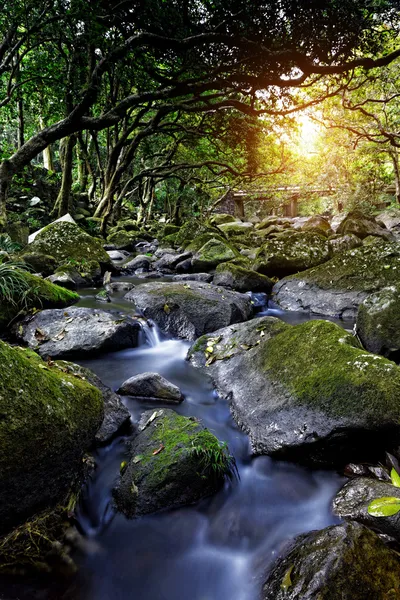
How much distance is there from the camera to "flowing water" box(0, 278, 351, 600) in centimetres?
200

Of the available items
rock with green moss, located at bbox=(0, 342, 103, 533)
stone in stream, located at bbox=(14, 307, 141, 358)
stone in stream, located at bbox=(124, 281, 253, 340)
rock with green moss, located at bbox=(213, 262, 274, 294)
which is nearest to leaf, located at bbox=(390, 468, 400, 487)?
rock with green moss, located at bbox=(0, 342, 103, 533)

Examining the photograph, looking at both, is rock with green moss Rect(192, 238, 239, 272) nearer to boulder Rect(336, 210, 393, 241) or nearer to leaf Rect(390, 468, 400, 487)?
boulder Rect(336, 210, 393, 241)

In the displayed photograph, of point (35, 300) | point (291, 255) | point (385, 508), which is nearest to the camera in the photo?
point (385, 508)

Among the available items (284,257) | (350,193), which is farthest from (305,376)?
(350,193)

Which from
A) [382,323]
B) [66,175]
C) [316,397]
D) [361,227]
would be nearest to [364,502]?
[316,397]

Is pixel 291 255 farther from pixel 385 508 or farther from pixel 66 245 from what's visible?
pixel 385 508

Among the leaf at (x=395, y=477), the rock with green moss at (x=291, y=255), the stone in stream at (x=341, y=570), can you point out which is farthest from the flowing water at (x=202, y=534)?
the rock with green moss at (x=291, y=255)

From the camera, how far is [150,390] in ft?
12.1

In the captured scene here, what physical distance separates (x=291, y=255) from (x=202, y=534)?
24.3 feet

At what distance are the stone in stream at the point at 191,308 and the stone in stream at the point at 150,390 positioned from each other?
169cm

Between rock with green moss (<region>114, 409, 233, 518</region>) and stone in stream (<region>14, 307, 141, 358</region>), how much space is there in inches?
85.2

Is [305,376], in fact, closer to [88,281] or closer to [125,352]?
[125,352]

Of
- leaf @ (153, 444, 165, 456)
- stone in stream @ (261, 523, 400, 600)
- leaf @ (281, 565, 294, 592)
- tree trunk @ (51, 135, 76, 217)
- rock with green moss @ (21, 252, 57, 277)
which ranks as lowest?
leaf @ (281, 565, 294, 592)

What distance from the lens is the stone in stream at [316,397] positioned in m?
2.60
